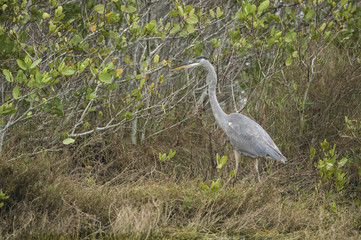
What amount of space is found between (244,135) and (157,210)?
1.60 meters

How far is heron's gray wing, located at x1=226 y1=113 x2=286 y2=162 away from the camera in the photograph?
6000 mm

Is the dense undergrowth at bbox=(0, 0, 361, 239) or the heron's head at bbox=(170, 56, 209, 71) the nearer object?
the dense undergrowth at bbox=(0, 0, 361, 239)

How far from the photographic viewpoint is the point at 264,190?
5.64 metres

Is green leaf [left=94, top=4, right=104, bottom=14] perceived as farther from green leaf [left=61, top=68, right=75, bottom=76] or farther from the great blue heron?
the great blue heron

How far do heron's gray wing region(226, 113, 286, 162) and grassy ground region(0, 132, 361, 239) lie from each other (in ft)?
1.02

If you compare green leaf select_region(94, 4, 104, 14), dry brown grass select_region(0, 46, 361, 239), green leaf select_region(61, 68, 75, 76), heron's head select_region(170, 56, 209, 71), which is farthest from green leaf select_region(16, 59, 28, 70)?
heron's head select_region(170, 56, 209, 71)

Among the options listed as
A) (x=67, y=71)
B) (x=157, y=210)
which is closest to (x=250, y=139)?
(x=157, y=210)

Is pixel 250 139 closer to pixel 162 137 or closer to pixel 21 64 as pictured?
pixel 162 137

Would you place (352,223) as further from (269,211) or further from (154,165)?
(154,165)

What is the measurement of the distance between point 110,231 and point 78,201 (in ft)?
1.41

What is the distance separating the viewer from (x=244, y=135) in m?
6.17

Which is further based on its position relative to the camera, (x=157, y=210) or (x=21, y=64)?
(x=157, y=210)

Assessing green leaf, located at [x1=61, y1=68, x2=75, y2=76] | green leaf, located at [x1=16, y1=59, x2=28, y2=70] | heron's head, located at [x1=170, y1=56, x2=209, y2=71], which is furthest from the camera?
heron's head, located at [x1=170, y1=56, x2=209, y2=71]

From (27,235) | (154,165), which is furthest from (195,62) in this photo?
(27,235)
